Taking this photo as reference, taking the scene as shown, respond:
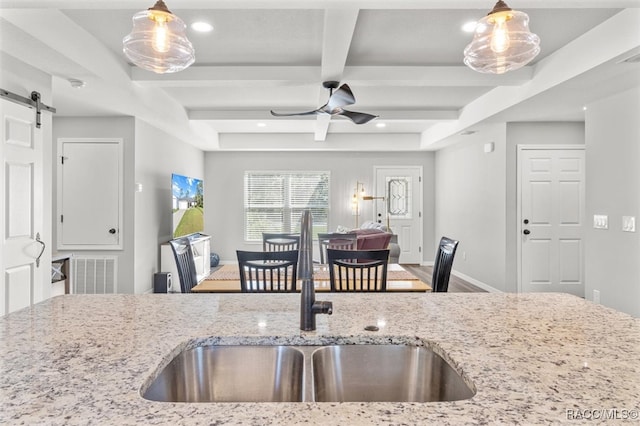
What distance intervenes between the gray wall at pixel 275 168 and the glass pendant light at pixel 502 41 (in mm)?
6104

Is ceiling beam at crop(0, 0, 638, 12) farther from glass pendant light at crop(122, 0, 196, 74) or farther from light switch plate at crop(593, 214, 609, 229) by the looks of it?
light switch plate at crop(593, 214, 609, 229)

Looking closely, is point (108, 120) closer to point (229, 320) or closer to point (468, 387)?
point (229, 320)

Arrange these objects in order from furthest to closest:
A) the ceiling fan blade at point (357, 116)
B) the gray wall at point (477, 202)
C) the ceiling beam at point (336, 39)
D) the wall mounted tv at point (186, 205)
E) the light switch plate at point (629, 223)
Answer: the wall mounted tv at point (186, 205) → the gray wall at point (477, 202) → the ceiling fan blade at point (357, 116) → the light switch plate at point (629, 223) → the ceiling beam at point (336, 39)

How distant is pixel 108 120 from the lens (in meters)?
4.77

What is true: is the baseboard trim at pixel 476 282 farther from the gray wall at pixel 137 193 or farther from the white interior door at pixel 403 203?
the gray wall at pixel 137 193

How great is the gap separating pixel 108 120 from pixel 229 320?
14.6 feet

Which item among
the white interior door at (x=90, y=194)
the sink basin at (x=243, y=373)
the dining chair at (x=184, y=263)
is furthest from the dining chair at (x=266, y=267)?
the white interior door at (x=90, y=194)

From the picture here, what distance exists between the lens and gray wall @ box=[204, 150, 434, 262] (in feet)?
26.5

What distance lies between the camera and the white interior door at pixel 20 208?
2.73m

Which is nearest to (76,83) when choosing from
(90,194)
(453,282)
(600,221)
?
(90,194)

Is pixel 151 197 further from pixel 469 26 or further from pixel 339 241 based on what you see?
pixel 469 26

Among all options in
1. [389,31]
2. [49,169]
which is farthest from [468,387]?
[49,169]

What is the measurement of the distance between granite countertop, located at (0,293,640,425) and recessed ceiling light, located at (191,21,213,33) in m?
2.16

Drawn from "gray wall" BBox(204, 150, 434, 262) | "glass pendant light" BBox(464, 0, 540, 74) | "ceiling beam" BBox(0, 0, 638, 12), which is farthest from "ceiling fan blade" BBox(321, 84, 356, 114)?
"gray wall" BBox(204, 150, 434, 262)
